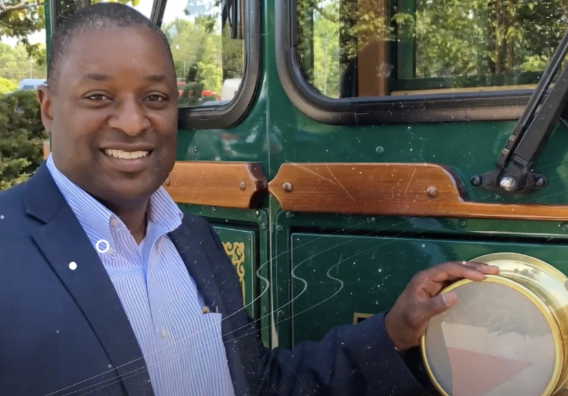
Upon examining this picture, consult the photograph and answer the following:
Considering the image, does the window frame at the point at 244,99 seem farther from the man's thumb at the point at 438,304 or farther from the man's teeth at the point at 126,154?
the man's thumb at the point at 438,304

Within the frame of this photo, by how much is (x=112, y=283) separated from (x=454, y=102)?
0.83m

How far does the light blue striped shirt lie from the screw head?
634mm

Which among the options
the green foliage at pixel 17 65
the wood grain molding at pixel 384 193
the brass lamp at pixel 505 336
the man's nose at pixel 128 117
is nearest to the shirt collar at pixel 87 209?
the man's nose at pixel 128 117

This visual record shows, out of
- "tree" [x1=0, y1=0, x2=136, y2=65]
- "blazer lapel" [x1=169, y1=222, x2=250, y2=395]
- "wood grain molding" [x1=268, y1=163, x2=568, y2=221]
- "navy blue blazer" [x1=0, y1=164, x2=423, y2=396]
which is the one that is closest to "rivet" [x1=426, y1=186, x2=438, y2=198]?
"wood grain molding" [x1=268, y1=163, x2=568, y2=221]

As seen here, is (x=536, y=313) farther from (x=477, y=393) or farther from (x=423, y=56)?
(x=423, y=56)

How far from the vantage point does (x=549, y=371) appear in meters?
1.28

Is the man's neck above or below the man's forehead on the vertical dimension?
below

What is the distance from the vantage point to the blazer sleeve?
4.67ft

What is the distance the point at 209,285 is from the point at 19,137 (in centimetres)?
660

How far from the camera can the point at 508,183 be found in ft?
4.58

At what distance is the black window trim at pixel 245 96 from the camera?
1.76 meters

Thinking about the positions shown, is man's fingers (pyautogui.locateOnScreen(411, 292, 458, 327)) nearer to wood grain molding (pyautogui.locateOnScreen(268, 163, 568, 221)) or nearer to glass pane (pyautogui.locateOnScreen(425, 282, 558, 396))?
glass pane (pyautogui.locateOnScreen(425, 282, 558, 396))

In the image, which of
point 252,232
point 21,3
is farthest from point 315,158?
point 21,3

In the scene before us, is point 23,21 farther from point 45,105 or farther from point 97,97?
point 97,97
